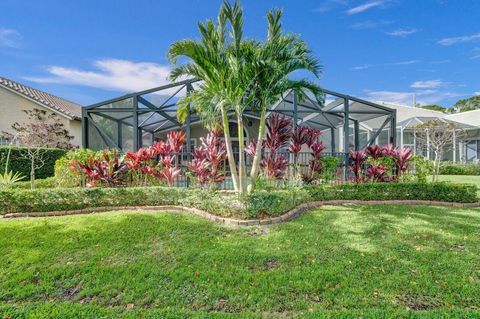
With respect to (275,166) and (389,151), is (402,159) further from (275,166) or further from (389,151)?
(275,166)

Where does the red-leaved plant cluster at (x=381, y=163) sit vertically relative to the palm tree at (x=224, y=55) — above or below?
below

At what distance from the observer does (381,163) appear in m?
8.82

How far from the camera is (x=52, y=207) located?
22.9 ft

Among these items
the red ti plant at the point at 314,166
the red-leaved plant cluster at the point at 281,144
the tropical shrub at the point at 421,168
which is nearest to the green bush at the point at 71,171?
the red-leaved plant cluster at the point at 281,144

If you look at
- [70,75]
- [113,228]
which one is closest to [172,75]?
[113,228]

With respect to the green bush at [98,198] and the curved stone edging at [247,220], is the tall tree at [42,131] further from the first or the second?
the curved stone edging at [247,220]

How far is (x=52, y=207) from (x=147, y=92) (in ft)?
17.6

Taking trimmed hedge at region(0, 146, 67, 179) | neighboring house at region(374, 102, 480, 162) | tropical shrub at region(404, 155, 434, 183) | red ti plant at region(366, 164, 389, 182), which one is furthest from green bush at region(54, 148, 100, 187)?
neighboring house at region(374, 102, 480, 162)

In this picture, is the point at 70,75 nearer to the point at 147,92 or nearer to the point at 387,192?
the point at 147,92

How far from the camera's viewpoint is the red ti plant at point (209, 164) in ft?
26.5

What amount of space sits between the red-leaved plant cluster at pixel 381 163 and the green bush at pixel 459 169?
1386 centimetres

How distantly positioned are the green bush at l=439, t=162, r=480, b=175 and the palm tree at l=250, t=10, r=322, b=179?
58.9ft

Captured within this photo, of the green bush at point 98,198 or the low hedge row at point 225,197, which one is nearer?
the low hedge row at point 225,197

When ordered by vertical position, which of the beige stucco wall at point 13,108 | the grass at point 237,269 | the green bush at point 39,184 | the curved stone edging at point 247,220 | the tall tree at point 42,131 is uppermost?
the beige stucco wall at point 13,108
